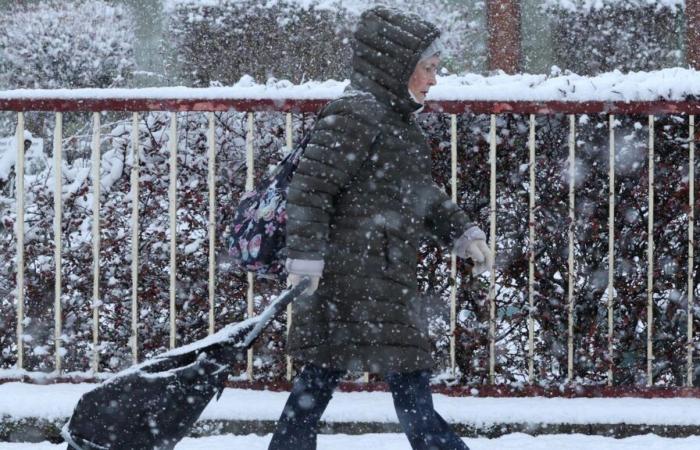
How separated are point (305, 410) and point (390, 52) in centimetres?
113

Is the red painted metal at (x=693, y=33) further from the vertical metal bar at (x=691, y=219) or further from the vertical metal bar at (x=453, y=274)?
the vertical metal bar at (x=453, y=274)

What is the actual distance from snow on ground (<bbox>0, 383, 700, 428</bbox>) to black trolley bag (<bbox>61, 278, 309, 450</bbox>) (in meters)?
1.35

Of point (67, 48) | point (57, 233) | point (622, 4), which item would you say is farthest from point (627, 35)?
point (57, 233)

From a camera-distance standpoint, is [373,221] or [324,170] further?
[373,221]

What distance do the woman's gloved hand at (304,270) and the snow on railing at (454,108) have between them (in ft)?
4.11

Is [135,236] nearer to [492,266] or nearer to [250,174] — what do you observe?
[250,174]

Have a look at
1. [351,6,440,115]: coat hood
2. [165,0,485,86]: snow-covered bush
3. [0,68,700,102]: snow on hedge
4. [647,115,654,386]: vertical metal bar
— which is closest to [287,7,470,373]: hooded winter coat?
[351,6,440,115]: coat hood

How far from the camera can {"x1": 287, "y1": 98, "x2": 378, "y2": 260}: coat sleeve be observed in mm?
3029

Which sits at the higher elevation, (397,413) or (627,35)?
(627,35)

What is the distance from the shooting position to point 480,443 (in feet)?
13.9

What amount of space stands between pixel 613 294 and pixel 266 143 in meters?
1.57

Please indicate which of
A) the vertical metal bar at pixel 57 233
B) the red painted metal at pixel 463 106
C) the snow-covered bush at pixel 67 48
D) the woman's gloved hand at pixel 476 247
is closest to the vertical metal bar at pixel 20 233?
the vertical metal bar at pixel 57 233

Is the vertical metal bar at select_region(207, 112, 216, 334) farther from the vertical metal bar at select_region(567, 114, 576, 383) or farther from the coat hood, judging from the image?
the vertical metal bar at select_region(567, 114, 576, 383)

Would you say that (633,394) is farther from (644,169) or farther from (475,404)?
(644,169)
